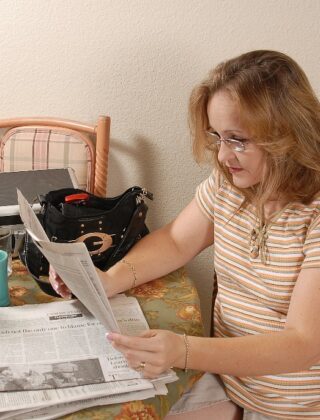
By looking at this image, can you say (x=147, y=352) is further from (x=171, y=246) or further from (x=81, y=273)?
(x=171, y=246)

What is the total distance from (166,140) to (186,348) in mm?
944

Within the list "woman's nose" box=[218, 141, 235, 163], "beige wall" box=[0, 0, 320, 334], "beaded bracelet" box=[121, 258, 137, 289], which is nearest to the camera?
"woman's nose" box=[218, 141, 235, 163]

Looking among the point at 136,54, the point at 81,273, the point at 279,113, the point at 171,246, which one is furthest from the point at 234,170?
the point at 136,54

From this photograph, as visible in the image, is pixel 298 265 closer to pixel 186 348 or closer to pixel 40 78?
pixel 186 348

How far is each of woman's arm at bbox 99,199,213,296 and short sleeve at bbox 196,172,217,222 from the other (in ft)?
0.04

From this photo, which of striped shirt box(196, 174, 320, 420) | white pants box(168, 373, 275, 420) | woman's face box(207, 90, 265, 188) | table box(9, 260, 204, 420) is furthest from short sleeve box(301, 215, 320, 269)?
white pants box(168, 373, 275, 420)

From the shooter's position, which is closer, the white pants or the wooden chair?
the white pants

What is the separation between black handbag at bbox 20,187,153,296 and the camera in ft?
4.37

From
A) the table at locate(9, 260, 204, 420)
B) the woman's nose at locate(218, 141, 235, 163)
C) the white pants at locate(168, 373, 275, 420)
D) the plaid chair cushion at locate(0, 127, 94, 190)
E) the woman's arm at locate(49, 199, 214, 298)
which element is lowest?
the white pants at locate(168, 373, 275, 420)

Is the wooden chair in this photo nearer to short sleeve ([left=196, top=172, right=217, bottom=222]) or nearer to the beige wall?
the beige wall

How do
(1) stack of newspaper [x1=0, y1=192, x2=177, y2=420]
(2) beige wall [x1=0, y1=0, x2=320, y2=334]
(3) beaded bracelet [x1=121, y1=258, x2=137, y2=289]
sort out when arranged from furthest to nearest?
(2) beige wall [x1=0, y1=0, x2=320, y2=334]
(3) beaded bracelet [x1=121, y1=258, x2=137, y2=289]
(1) stack of newspaper [x1=0, y1=192, x2=177, y2=420]

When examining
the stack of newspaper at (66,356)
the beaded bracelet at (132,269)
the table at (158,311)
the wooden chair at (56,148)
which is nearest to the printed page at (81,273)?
the stack of newspaper at (66,356)

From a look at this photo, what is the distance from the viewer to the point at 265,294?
4.02 feet

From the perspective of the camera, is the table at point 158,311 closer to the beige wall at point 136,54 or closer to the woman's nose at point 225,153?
the woman's nose at point 225,153
